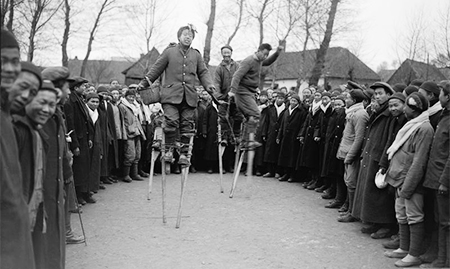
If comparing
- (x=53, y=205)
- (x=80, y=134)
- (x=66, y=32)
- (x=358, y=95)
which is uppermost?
(x=66, y=32)

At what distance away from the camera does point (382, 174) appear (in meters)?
6.12

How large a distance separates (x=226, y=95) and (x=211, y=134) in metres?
3.09

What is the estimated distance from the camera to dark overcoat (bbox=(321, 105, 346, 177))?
28.0 ft

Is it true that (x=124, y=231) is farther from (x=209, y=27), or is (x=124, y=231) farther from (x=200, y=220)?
(x=209, y=27)

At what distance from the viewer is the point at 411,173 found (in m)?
5.31

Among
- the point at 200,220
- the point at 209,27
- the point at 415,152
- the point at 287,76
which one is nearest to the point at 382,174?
the point at 415,152

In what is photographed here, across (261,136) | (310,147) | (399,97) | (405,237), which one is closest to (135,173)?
(261,136)

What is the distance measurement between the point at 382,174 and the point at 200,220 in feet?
8.69

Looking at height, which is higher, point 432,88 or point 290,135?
point 432,88

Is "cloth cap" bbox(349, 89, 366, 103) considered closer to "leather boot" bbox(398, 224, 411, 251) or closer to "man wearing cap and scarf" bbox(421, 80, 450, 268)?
"man wearing cap and scarf" bbox(421, 80, 450, 268)

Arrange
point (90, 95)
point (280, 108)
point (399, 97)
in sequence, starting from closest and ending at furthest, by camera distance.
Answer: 1. point (399, 97)
2. point (90, 95)
3. point (280, 108)

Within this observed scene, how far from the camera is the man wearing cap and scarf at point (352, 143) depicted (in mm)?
7266

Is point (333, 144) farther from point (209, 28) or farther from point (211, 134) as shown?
point (209, 28)

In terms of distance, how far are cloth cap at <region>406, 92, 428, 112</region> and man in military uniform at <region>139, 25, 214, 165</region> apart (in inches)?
121
